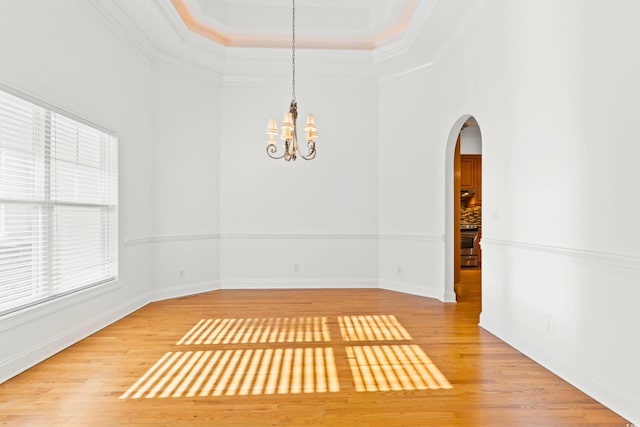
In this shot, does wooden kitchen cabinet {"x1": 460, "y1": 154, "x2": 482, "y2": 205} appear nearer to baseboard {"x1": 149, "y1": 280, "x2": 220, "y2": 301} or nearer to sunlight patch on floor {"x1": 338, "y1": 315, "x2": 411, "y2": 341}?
sunlight patch on floor {"x1": 338, "y1": 315, "x2": 411, "y2": 341}

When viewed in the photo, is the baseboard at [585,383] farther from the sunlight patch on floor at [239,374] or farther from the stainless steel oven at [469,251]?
the stainless steel oven at [469,251]

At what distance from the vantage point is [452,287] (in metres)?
4.99

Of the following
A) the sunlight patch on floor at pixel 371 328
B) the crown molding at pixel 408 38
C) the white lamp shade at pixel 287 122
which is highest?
the crown molding at pixel 408 38

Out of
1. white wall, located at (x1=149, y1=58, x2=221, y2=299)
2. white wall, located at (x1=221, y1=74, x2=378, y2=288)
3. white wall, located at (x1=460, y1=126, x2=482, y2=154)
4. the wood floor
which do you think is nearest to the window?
the wood floor

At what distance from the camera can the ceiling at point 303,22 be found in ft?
16.4

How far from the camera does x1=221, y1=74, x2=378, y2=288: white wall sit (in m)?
5.82

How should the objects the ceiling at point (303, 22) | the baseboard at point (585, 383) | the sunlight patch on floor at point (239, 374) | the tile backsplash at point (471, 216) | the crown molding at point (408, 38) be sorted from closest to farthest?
the baseboard at point (585, 383)
the sunlight patch on floor at point (239, 374)
the crown molding at point (408, 38)
the ceiling at point (303, 22)
the tile backsplash at point (471, 216)

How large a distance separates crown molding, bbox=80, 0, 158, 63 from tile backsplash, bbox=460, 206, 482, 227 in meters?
7.15

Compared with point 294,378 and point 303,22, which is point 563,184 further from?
point 303,22

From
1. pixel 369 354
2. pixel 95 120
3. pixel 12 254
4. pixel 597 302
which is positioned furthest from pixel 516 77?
pixel 12 254

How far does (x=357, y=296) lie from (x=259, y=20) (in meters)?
4.14

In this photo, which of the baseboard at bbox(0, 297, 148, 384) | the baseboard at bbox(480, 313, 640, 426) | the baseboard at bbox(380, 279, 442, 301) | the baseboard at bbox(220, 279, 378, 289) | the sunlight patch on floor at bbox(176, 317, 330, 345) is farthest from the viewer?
the baseboard at bbox(220, 279, 378, 289)

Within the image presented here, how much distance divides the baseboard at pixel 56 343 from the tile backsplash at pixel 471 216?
7.22 metres

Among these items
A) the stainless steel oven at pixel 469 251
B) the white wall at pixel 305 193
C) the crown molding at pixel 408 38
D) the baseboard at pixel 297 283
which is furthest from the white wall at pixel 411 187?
the stainless steel oven at pixel 469 251
